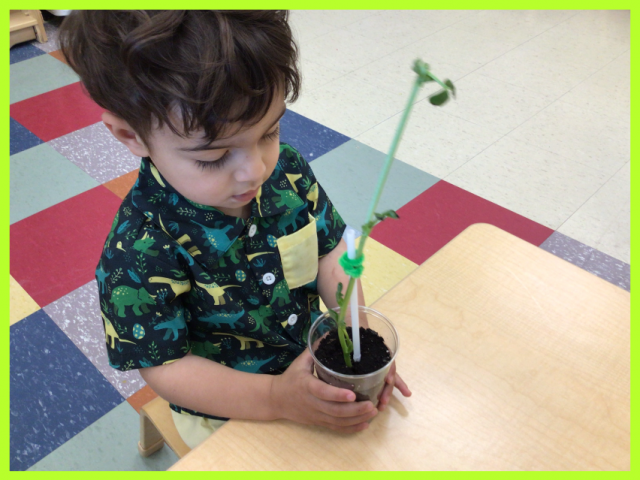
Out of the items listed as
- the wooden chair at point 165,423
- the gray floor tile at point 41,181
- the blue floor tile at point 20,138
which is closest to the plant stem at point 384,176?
the wooden chair at point 165,423

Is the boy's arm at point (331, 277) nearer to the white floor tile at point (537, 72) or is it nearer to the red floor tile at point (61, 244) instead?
the red floor tile at point (61, 244)

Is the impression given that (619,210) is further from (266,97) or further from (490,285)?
(266,97)

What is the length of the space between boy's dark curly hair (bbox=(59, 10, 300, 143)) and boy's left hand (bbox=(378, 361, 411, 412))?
323 mm

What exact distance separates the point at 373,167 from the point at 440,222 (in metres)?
0.36

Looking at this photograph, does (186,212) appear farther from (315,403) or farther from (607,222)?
(607,222)

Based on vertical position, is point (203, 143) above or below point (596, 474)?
above

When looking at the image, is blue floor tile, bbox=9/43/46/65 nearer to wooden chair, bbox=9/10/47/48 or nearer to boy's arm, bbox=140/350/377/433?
wooden chair, bbox=9/10/47/48

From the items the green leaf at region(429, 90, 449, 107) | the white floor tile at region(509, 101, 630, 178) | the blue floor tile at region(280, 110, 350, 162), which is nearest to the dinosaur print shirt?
the green leaf at region(429, 90, 449, 107)

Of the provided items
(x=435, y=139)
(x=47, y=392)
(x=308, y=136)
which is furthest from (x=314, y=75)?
(x=47, y=392)

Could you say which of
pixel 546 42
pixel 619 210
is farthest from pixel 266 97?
pixel 546 42

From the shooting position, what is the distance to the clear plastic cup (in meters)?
0.57

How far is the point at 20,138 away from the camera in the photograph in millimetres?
2107

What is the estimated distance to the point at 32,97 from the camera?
2.34m

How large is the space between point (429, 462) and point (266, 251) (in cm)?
34
